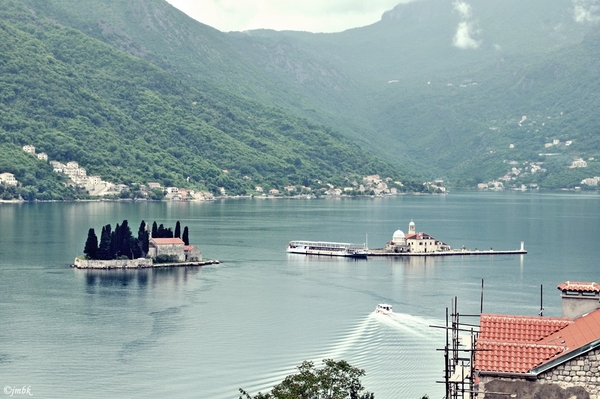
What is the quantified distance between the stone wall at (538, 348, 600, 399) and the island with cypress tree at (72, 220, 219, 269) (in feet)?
190

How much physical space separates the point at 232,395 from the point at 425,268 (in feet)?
150

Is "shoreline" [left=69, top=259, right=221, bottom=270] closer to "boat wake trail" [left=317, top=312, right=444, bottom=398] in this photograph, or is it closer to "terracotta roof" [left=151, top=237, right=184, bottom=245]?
"terracotta roof" [left=151, top=237, right=184, bottom=245]

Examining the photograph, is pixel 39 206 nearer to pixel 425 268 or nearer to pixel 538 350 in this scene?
pixel 425 268

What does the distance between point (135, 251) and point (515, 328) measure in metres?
60.0

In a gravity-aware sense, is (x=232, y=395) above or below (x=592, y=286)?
below

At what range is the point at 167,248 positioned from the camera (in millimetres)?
74438

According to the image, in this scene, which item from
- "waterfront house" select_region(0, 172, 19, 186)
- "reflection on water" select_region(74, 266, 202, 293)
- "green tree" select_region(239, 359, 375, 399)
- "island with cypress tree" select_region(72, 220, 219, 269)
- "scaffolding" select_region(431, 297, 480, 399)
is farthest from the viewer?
"waterfront house" select_region(0, 172, 19, 186)

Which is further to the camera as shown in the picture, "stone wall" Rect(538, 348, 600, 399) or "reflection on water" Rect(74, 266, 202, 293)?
"reflection on water" Rect(74, 266, 202, 293)

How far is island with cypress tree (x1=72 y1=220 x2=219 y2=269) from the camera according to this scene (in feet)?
231

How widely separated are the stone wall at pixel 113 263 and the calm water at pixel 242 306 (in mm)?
1345

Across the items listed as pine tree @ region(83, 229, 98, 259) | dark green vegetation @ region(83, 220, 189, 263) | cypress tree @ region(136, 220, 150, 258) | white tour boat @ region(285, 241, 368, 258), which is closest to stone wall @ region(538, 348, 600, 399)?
dark green vegetation @ region(83, 220, 189, 263)

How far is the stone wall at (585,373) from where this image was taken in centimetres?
1254

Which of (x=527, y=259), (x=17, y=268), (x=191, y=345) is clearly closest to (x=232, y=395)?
(x=191, y=345)

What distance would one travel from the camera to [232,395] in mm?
32594
